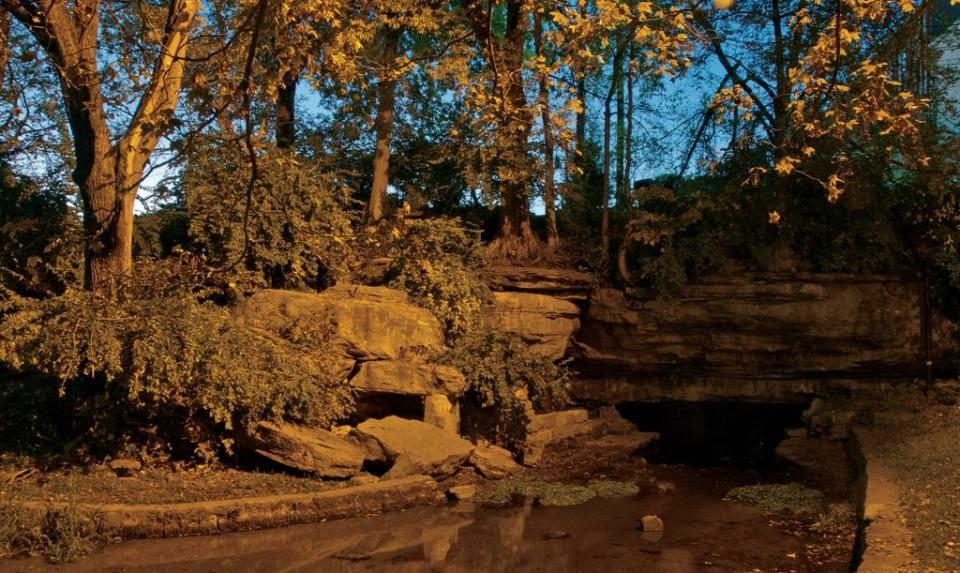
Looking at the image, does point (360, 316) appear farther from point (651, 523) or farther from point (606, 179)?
point (606, 179)

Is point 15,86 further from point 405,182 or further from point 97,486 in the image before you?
point 405,182

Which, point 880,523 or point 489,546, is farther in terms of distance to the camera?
point 489,546

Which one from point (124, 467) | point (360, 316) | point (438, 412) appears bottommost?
point (124, 467)

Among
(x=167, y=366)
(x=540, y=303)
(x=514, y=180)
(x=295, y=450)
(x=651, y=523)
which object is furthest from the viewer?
(x=540, y=303)

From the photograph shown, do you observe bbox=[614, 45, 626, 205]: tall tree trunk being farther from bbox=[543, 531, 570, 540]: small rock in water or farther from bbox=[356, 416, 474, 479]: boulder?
bbox=[543, 531, 570, 540]: small rock in water

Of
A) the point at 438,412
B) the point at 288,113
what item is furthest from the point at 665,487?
the point at 288,113

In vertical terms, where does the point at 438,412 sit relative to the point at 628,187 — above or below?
below

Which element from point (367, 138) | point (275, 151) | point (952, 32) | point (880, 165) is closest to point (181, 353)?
point (275, 151)

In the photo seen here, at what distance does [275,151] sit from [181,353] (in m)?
4.06

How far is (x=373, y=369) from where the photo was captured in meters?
10.2

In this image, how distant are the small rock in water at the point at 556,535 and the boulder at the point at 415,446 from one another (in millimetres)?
2012

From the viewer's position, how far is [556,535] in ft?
25.1

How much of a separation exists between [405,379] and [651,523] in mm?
3845

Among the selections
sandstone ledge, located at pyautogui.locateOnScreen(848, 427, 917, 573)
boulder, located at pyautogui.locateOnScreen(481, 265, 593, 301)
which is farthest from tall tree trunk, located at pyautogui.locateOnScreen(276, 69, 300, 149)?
sandstone ledge, located at pyautogui.locateOnScreen(848, 427, 917, 573)
